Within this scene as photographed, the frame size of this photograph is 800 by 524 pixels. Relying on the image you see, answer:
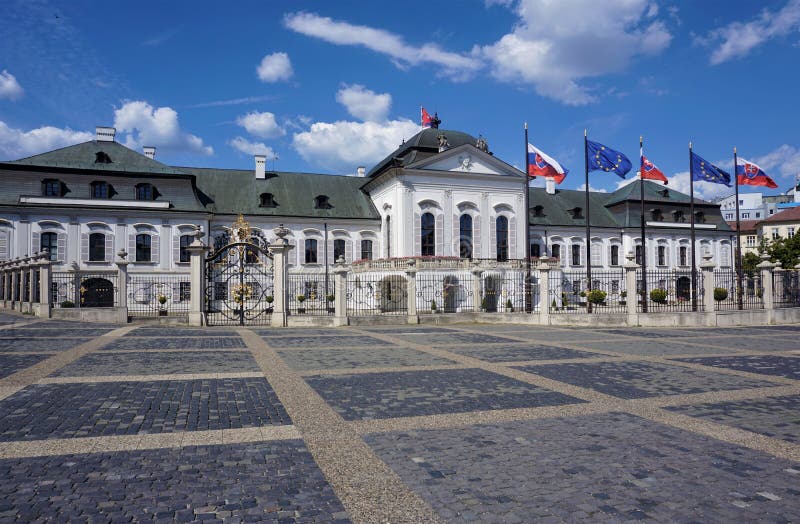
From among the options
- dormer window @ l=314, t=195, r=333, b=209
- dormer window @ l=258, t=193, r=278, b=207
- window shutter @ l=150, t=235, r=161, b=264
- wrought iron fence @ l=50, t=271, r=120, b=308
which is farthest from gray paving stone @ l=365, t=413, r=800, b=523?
dormer window @ l=314, t=195, r=333, b=209

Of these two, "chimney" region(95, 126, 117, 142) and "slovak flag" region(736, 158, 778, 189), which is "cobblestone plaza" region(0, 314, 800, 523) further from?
"chimney" region(95, 126, 117, 142)

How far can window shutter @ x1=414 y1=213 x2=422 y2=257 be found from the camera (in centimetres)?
3803

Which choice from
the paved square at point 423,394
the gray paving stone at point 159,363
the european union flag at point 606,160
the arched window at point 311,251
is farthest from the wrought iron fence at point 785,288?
the arched window at point 311,251

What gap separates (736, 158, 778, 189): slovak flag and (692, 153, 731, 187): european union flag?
77 cm

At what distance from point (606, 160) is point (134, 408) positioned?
24.5m

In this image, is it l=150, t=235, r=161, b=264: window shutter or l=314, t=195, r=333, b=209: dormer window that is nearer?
l=150, t=235, r=161, b=264: window shutter

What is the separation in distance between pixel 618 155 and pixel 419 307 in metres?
12.7

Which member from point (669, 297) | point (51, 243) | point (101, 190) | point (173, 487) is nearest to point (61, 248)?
point (51, 243)

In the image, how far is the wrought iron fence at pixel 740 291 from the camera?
2212 cm

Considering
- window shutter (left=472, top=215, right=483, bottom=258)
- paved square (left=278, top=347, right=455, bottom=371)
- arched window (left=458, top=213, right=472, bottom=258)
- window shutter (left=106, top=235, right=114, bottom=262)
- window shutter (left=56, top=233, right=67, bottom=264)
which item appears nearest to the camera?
paved square (left=278, top=347, right=455, bottom=371)

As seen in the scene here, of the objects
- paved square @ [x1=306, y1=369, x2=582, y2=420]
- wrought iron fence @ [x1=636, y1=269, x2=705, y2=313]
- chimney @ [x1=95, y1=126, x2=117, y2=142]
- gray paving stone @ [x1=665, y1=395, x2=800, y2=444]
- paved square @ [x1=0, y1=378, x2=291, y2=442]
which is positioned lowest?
gray paving stone @ [x1=665, y1=395, x2=800, y2=444]

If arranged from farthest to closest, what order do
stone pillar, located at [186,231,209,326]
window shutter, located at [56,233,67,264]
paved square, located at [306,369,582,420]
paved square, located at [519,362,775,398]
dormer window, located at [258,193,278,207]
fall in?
dormer window, located at [258,193,278,207] < window shutter, located at [56,233,67,264] < stone pillar, located at [186,231,209,326] < paved square, located at [519,362,775,398] < paved square, located at [306,369,582,420]

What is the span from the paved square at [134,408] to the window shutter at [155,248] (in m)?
31.0

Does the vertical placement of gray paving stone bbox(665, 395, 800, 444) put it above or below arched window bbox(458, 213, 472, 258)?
below
